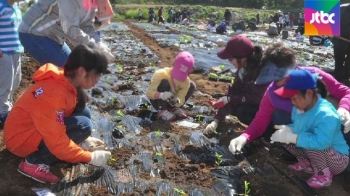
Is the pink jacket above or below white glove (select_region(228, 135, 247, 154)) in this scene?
above

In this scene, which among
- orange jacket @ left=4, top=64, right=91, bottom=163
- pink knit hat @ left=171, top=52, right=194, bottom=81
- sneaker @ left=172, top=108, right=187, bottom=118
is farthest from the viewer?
sneaker @ left=172, top=108, right=187, bottom=118

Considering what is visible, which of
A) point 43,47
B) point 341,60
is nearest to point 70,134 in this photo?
point 43,47

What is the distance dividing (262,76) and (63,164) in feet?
6.27

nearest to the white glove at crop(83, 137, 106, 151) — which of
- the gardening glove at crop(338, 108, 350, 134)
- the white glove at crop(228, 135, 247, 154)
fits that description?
the white glove at crop(228, 135, 247, 154)

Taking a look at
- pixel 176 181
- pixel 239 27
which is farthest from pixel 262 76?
pixel 239 27

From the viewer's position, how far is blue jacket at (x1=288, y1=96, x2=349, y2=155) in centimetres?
245

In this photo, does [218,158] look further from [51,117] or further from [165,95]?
[51,117]

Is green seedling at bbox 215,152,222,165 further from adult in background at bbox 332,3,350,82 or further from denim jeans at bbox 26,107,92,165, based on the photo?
adult in background at bbox 332,3,350,82

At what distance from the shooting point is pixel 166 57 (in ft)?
25.9

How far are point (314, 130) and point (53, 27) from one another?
243 cm

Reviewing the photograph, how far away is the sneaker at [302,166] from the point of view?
290 cm

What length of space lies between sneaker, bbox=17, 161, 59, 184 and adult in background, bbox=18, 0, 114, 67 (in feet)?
3.70

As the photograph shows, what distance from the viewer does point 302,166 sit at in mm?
2926

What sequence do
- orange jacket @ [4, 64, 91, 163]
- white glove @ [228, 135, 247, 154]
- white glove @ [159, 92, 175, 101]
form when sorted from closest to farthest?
orange jacket @ [4, 64, 91, 163] → white glove @ [228, 135, 247, 154] → white glove @ [159, 92, 175, 101]
